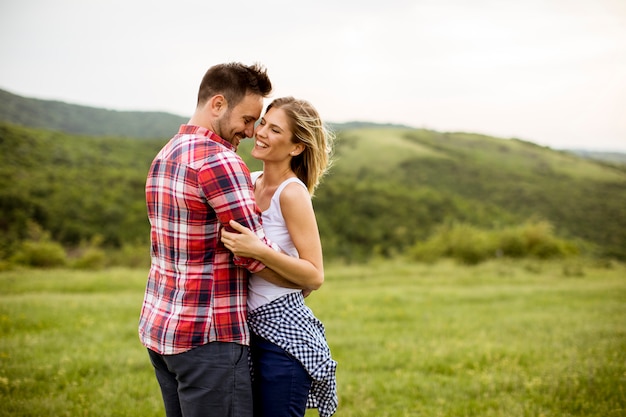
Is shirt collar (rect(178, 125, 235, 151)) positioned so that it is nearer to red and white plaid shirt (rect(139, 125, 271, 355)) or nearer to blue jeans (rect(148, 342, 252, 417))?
red and white plaid shirt (rect(139, 125, 271, 355))

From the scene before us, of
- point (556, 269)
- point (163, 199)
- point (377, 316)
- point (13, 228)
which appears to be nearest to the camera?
point (163, 199)

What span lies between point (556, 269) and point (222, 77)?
2460cm

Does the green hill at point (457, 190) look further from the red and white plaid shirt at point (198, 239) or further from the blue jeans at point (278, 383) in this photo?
the red and white plaid shirt at point (198, 239)

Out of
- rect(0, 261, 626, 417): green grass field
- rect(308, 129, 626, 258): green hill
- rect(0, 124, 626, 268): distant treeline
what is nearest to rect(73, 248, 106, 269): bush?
rect(0, 124, 626, 268): distant treeline

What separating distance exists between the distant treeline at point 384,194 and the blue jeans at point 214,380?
1157 inches

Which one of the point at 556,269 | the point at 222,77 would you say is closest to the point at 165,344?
the point at 222,77

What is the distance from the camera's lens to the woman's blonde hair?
305cm

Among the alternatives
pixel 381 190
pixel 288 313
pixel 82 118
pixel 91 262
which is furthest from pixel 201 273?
pixel 82 118

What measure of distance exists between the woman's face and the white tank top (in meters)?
0.23

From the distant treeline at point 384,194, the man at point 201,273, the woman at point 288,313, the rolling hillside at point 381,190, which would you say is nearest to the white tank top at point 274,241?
the woman at point 288,313

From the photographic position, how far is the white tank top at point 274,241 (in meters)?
2.85

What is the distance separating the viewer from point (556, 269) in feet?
78.0

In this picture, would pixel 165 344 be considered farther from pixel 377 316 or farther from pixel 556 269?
pixel 556 269

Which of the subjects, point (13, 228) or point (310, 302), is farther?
point (13, 228)
